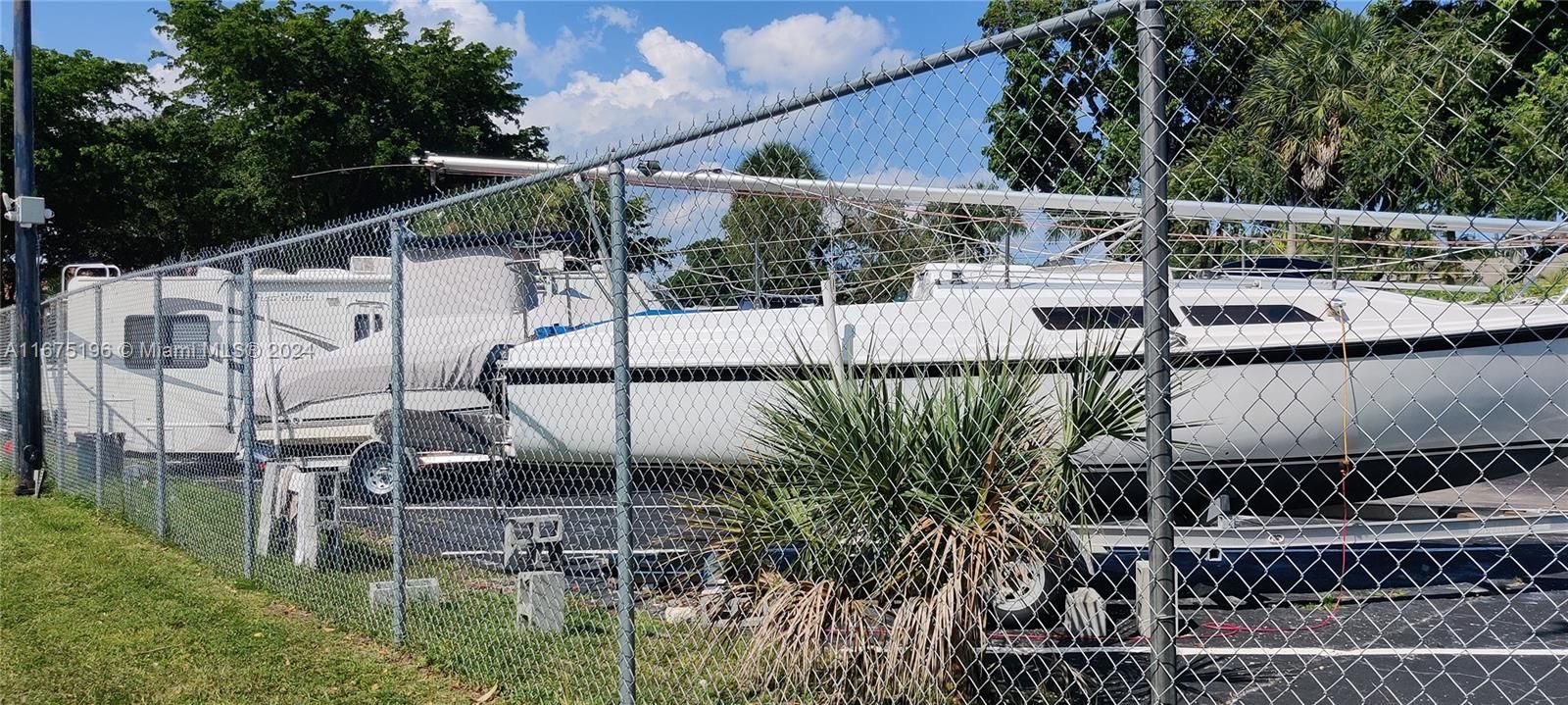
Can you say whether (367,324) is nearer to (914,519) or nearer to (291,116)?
(914,519)

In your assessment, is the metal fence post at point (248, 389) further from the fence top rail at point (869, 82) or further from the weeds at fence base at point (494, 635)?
the fence top rail at point (869, 82)

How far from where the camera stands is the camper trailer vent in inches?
554

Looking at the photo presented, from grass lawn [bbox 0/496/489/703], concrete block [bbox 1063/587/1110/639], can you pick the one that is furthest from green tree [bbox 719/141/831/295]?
grass lawn [bbox 0/496/489/703]

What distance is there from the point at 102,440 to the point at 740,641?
849 centimetres

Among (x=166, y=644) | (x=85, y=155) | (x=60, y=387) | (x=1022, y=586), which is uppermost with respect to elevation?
(x=85, y=155)

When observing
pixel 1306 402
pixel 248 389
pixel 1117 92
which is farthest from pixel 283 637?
Result: pixel 1306 402

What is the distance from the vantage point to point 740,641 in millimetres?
4695

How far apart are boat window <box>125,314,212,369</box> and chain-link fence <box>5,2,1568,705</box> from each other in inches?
84.1

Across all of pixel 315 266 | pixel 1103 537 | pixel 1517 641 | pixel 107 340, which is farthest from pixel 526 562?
pixel 315 266

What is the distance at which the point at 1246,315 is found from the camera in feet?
25.0

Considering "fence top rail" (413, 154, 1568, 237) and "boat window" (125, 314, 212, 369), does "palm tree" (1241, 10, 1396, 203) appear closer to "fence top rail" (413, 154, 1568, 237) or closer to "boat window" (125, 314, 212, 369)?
"fence top rail" (413, 154, 1568, 237)

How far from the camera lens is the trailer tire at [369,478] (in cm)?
958

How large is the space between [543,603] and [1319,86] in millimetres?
4366

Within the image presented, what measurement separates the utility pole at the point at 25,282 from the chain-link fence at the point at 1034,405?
2.03 meters
